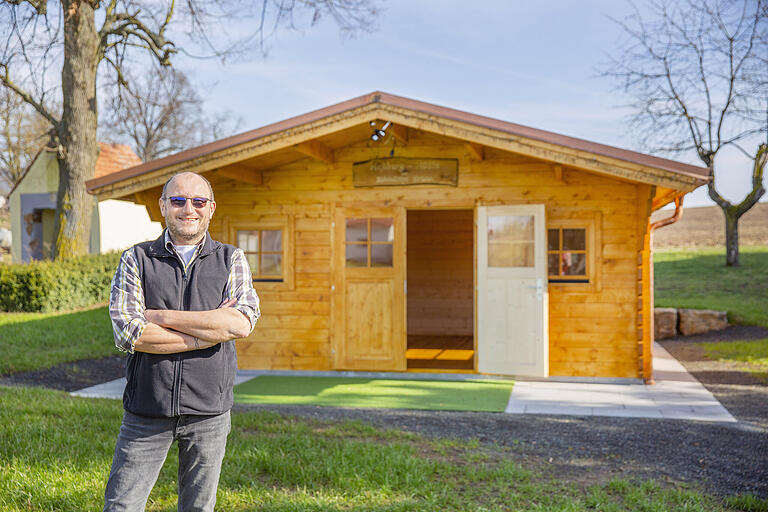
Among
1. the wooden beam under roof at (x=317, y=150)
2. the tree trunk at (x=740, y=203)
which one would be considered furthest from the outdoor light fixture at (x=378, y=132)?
the tree trunk at (x=740, y=203)

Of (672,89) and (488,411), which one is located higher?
(672,89)

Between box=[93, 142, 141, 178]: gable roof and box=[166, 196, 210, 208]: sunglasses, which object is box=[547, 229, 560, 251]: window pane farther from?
box=[93, 142, 141, 178]: gable roof

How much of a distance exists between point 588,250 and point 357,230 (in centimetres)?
264

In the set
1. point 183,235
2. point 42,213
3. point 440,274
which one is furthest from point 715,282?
point 42,213

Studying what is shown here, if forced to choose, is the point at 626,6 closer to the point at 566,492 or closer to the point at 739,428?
the point at 739,428

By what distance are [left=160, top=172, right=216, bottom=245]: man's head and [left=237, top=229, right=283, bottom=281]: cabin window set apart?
19.6 feet

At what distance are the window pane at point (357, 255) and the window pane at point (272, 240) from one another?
856mm

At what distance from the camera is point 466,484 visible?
13.4ft

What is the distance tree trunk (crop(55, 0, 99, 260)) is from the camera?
1372cm

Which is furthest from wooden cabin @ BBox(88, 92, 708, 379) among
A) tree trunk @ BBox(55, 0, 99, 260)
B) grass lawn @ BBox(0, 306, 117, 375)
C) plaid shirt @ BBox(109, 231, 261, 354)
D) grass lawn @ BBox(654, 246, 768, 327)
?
tree trunk @ BBox(55, 0, 99, 260)

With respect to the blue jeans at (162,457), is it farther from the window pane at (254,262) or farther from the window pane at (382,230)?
the window pane at (254,262)

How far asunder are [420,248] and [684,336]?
16.2 ft

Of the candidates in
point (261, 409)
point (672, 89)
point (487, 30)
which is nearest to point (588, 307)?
point (261, 409)

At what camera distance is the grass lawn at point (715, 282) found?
44.8 ft
